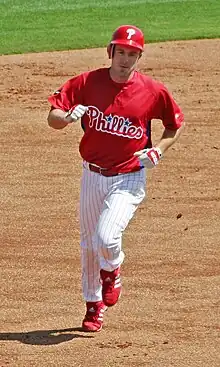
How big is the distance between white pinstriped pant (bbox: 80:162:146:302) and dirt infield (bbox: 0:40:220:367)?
46 centimetres

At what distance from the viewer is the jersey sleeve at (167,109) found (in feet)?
25.2

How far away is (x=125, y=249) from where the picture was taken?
32.0ft

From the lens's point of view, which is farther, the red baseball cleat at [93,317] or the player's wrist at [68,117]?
the red baseball cleat at [93,317]

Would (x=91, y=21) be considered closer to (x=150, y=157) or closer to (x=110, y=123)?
(x=110, y=123)

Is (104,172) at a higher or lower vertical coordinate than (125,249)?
higher

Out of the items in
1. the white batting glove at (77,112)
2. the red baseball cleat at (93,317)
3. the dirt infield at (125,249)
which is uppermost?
the white batting glove at (77,112)

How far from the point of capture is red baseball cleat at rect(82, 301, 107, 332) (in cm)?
792

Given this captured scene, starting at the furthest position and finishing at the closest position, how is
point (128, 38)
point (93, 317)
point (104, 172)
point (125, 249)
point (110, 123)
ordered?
1. point (125, 249)
2. point (93, 317)
3. point (104, 172)
4. point (110, 123)
5. point (128, 38)

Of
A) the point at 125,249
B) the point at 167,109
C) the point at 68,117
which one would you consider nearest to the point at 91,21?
the point at 125,249

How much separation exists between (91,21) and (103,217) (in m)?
13.3

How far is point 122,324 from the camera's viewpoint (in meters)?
8.05

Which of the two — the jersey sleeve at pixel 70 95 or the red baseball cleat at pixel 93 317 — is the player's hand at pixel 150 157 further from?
the red baseball cleat at pixel 93 317

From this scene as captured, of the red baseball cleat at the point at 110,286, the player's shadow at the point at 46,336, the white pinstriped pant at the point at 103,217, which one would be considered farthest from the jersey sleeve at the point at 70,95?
the player's shadow at the point at 46,336

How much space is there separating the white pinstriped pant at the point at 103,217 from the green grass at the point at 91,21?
10.7 meters
